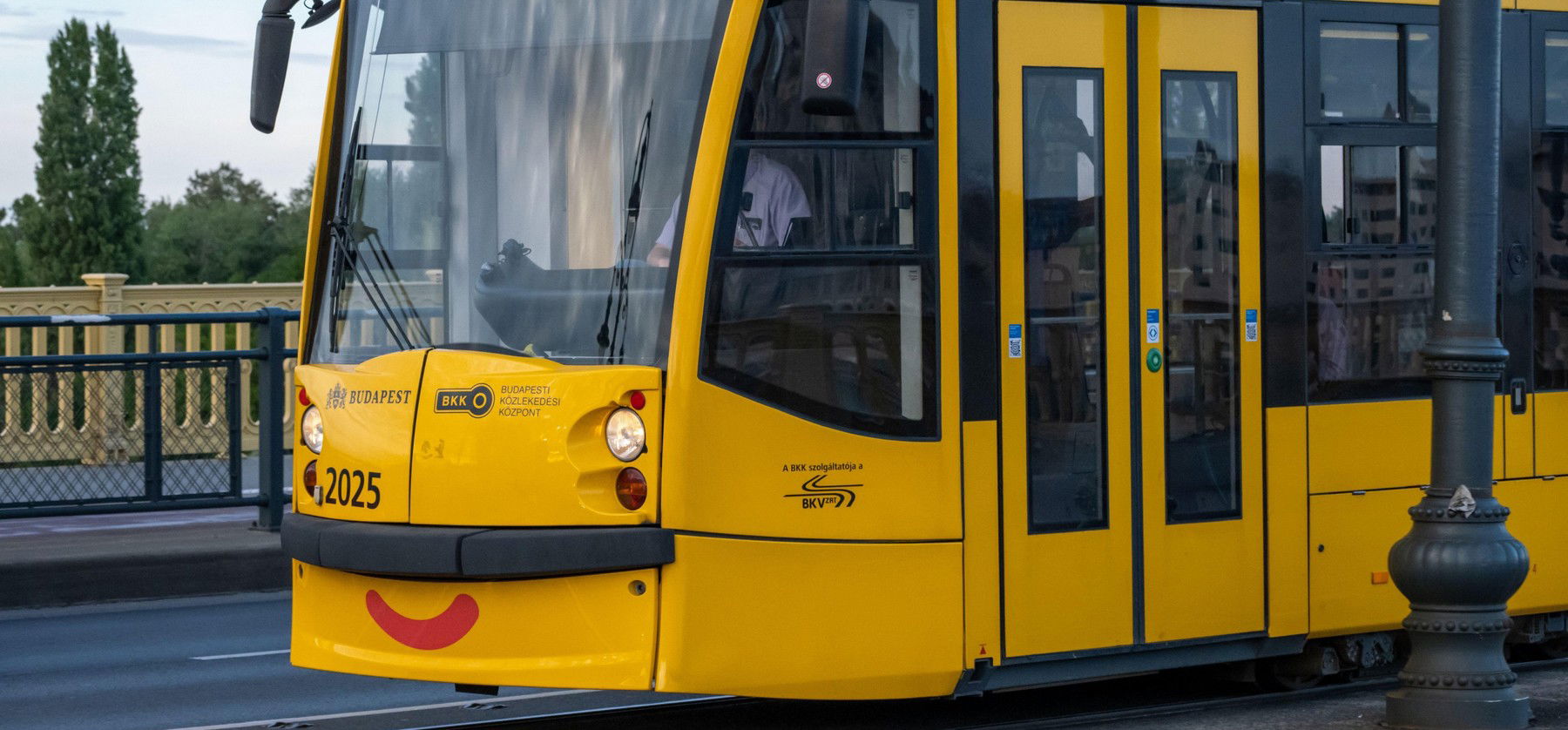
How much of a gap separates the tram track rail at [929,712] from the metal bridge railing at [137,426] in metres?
5.35

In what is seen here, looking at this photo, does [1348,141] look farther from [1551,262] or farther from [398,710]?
[398,710]

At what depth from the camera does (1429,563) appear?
6875 millimetres

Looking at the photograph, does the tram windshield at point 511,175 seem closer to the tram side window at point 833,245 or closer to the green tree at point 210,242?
the tram side window at point 833,245

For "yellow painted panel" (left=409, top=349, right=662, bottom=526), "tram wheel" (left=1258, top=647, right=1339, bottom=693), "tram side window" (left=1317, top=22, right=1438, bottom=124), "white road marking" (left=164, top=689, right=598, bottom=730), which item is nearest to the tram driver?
"yellow painted panel" (left=409, top=349, right=662, bottom=526)

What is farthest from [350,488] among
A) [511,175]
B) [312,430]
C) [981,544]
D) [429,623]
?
[981,544]

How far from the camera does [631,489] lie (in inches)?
250

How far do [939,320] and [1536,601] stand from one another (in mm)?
3087

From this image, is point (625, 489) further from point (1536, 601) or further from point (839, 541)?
point (1536, 601)

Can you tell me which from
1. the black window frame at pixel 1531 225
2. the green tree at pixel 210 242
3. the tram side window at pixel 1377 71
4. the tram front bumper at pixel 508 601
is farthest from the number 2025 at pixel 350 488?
the green tree at pixel 210 242

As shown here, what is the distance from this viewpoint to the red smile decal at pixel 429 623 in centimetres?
644

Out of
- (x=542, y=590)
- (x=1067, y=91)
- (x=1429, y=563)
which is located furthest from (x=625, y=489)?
(x=1429, y=563)

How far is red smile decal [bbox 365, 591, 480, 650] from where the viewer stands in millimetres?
6441

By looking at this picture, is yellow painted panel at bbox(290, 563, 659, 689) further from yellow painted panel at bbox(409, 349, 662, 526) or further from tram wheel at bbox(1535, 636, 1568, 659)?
tram wheel at bbox(1535, 636, 1568, 659)

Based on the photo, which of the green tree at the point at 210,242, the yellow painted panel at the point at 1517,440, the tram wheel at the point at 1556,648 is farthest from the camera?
the green tree at the point at 210,242
